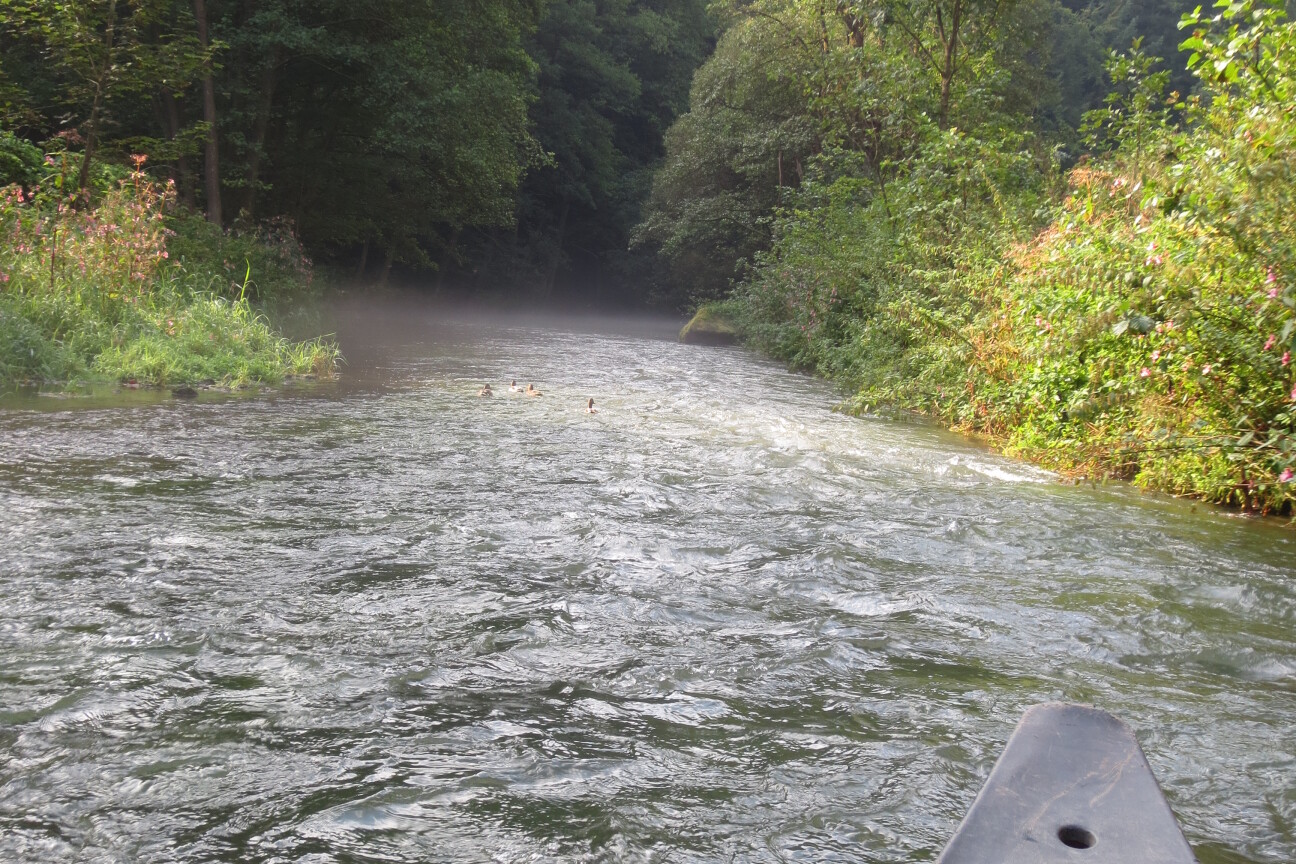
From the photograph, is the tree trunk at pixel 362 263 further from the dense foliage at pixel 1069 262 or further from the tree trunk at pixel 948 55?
Result: the tree trunk at pixel 948 55

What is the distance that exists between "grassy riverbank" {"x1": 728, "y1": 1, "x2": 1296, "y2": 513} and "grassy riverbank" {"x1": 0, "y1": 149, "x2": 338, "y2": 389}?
286 inches

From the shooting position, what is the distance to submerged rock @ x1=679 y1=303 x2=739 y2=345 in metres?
25.7

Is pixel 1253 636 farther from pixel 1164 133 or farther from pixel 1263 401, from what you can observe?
pixel 1164 133

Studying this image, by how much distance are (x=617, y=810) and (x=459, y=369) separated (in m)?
12.1

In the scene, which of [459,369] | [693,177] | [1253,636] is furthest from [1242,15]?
[693,177]

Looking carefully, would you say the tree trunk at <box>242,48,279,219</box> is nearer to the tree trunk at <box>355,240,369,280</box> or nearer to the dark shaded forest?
the dark shaded forest

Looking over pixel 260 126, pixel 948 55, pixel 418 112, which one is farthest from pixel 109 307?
pixel 418 112

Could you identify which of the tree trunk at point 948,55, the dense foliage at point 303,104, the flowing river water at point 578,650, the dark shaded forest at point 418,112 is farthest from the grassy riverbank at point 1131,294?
the dense foliage at point 303,104

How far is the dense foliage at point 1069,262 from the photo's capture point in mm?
6258

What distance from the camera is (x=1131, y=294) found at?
6.66 metres

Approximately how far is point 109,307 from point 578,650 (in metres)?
9.01

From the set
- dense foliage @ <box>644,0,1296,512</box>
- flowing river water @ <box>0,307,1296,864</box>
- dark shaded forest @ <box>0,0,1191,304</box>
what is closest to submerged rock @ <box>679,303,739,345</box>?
dense foliage @ <box>644,0,1296,512</box>

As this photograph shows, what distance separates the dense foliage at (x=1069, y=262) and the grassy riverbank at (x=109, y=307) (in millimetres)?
7262

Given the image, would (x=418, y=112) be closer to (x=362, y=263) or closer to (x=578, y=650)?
(x=362, y=263)
